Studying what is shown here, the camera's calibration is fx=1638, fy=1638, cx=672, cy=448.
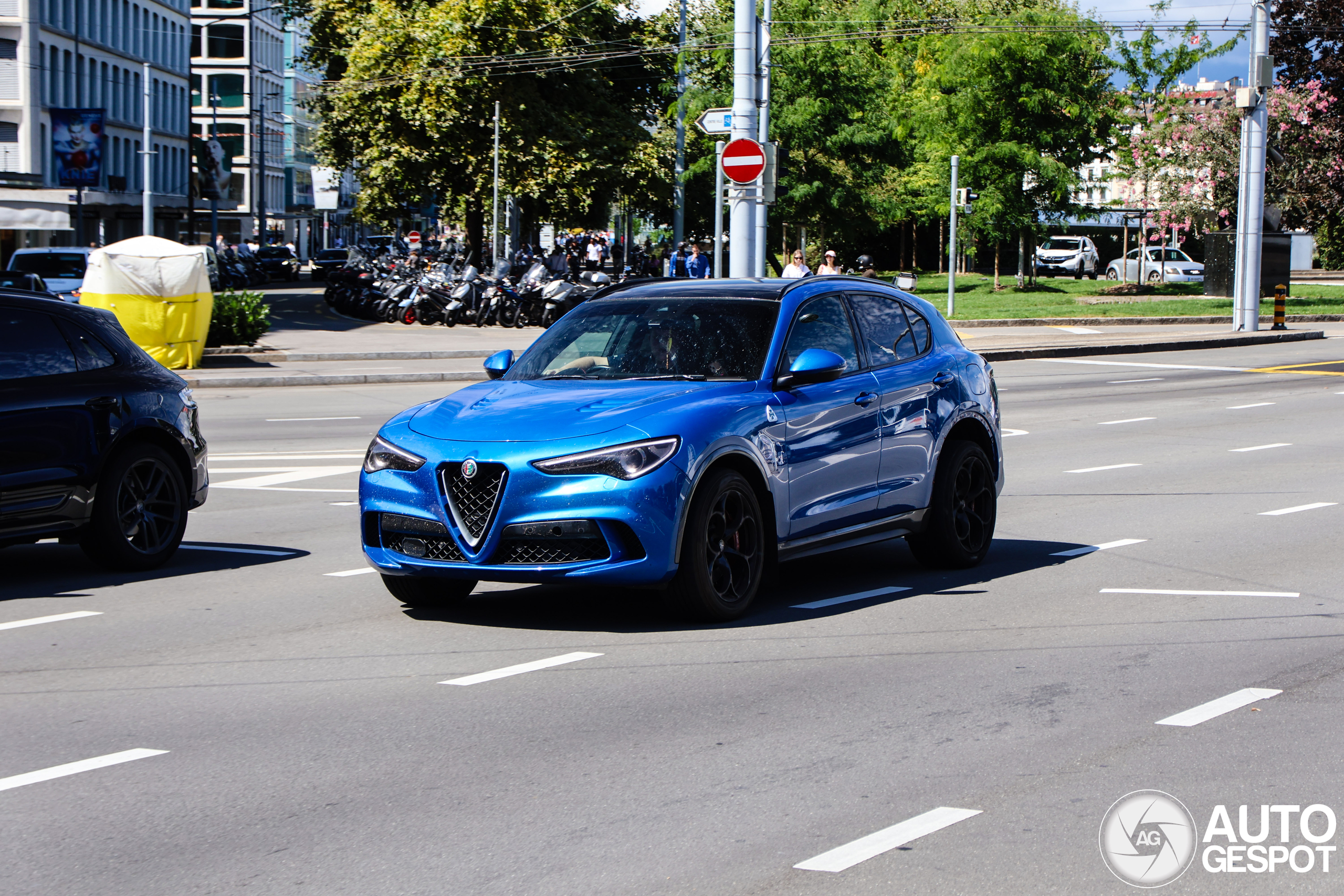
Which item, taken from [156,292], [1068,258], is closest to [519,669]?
[156,292]

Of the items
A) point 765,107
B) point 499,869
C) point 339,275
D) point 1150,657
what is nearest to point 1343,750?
point 1150,657

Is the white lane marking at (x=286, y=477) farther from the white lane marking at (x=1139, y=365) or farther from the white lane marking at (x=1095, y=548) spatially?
the white lane marking at (x=1139, y=365)

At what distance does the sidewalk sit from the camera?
24.5 m

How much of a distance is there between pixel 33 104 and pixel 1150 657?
211ft

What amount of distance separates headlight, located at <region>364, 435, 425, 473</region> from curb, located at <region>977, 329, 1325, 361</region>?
21778mm

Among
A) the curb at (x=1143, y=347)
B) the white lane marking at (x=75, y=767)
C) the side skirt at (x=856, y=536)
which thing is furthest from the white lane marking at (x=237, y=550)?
the curb at (x=1143, y=347)

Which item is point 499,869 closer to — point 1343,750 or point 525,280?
point 1343,750

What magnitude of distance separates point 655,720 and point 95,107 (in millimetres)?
74246

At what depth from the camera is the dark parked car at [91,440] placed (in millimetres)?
8602

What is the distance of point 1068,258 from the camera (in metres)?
70.2

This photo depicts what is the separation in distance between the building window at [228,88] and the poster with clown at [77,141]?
55.3 m

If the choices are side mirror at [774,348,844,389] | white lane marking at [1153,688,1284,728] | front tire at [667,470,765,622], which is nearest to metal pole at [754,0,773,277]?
side mirror at [774,348,844,389]

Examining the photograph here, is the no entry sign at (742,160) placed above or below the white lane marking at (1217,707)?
above

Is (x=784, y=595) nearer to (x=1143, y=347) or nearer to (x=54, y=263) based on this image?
(x=1143, y=347)
